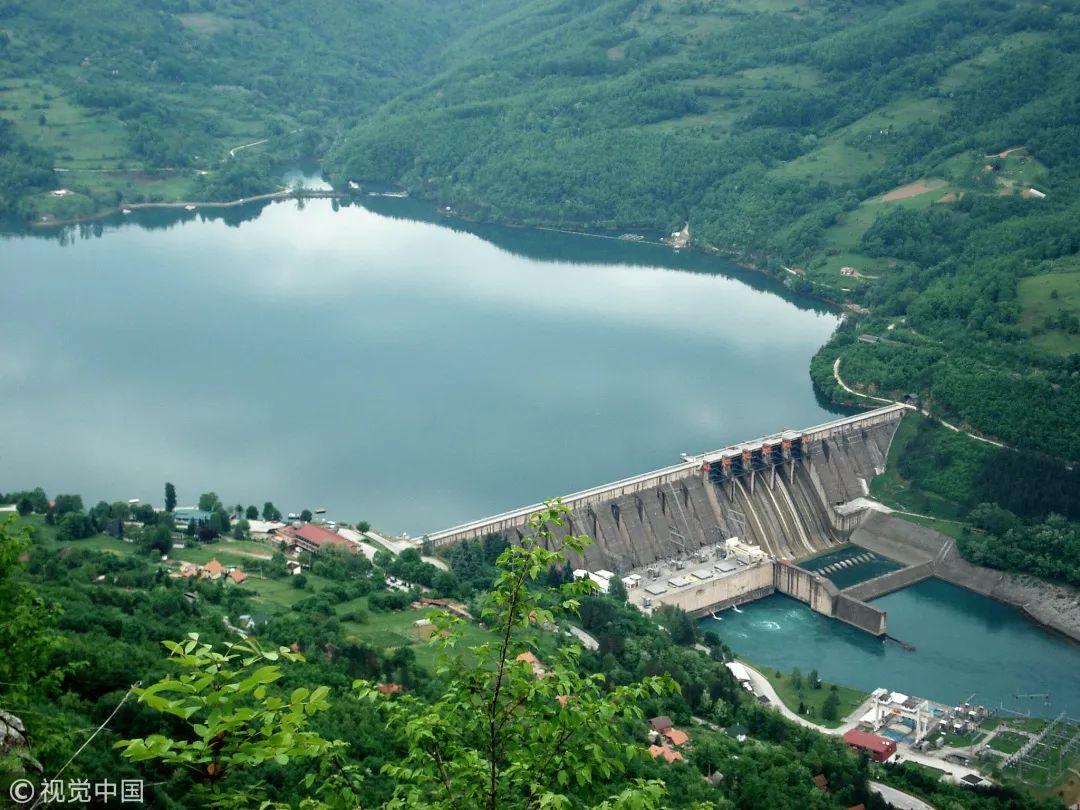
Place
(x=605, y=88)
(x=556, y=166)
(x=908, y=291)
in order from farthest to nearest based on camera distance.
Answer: (x=605, y=88) < (x=556, y=166) < (x=908, y=291)

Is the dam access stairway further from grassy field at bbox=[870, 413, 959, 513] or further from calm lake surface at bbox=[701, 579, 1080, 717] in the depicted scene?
calm lake surface at bbox=[701, 579, 1080, 717]

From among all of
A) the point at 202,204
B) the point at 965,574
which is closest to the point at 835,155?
the point at 202,204

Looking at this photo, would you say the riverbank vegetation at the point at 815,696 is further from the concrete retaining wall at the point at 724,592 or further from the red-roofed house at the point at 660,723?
the red-roofed house at the point at 660,723

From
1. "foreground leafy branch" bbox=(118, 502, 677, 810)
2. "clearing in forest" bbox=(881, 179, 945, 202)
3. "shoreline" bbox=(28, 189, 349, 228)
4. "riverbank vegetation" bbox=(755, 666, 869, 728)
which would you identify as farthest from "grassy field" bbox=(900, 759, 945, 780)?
"shoreline" bbox=(28, 189, 349, 228)

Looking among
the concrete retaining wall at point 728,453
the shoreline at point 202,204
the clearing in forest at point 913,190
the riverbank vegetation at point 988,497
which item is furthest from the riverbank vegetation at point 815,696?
the shoreline at point 202,204

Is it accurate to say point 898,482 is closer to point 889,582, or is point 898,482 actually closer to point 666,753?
point 889,582

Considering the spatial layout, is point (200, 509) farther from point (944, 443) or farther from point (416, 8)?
point (416, 8)

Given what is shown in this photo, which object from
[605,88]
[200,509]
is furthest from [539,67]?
[200,509]
